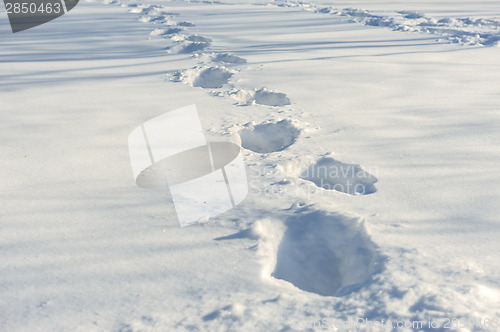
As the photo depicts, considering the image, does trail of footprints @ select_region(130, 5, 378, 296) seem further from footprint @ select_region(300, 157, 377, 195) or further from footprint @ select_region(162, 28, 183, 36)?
footprint @ select_region(162, 28, 183, 36)

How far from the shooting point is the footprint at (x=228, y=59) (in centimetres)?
335

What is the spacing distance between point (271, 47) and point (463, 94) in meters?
1.81

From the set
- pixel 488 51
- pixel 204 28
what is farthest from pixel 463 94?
pixel 204 28

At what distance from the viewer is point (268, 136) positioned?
6.80ft

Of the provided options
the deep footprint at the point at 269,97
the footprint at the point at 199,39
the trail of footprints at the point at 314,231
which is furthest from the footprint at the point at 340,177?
the footprint at the point at 199,39

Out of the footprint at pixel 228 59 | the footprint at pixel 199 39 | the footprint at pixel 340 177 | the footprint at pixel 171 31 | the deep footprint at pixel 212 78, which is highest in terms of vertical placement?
the footprint at pixel 171 31

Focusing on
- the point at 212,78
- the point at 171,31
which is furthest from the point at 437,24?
the point at 212,78

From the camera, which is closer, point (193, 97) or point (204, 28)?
point (193, 97)

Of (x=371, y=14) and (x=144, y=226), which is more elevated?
(x=371, y=14)

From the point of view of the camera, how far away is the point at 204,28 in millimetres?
4629

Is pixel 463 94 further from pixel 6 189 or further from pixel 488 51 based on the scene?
pixel 6 189

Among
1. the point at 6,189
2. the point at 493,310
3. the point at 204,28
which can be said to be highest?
the point at 204,28

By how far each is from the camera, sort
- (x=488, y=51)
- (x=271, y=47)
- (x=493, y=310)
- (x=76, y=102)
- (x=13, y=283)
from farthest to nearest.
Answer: (x=271, y=47) → (x=488, y=51) → (x=76, y=102) → (x=13, y=283) → (x=493, y=310)

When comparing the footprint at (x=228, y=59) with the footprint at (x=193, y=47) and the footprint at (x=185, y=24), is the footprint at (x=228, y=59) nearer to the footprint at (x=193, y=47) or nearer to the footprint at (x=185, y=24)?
the footprint at (x=193, y=47)
